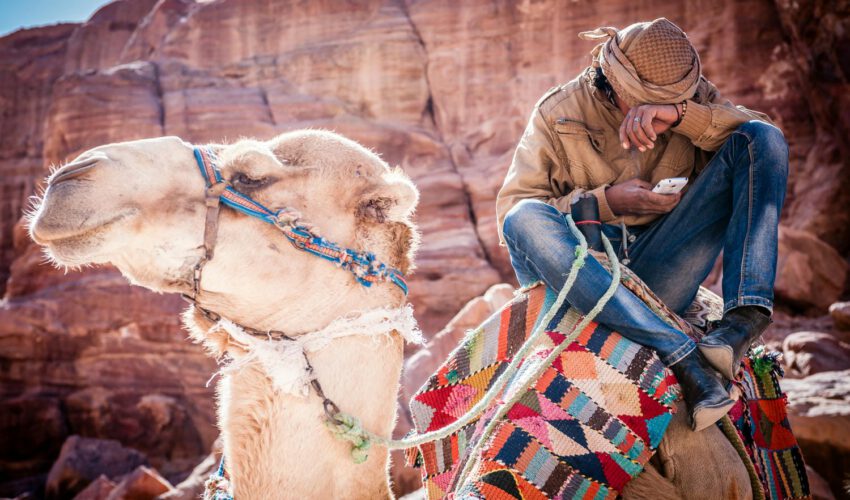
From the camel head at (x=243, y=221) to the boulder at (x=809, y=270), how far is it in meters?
10.6

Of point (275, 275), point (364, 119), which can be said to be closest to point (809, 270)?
point (364, 119)

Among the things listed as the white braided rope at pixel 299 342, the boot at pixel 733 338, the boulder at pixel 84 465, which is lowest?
the boulder at pixel 84 465

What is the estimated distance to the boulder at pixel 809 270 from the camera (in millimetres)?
11141

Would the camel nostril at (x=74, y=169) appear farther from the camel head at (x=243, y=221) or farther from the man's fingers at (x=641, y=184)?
the man's fingers at (x=641, y=184)

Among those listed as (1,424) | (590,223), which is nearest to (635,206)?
(590,223)

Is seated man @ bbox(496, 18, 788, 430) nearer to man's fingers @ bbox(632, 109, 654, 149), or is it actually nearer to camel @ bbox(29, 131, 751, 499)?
man's fingers @ bbox(632, 109, 654, 149)

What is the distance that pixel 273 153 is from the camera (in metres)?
2.31

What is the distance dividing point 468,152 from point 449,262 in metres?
3.29

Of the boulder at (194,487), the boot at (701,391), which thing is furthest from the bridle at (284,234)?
the boulder at (194,487)

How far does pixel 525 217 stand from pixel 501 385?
69cm

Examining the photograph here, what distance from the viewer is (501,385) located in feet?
6.82

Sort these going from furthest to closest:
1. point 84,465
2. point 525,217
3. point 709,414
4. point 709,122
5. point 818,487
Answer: point 84,465 < point 818,487 < point 709,122 < point 525,217 < point 709,414

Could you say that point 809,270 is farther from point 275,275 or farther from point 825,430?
point 275,275

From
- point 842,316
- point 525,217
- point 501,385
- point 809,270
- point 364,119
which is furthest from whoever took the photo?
point 364,119
